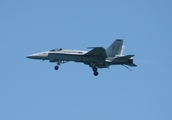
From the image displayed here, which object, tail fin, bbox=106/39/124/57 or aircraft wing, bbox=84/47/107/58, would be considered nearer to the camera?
aircraft wing, bbox=84/47/107/58

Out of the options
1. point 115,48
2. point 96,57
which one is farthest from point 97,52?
point 115,48

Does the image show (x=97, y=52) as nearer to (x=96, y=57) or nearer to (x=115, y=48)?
(x=96, y=57)

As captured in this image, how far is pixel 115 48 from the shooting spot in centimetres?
6625

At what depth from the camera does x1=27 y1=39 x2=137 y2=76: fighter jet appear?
214ft

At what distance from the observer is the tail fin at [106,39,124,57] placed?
6619 cm

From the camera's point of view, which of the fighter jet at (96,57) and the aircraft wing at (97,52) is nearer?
the aircraft wing at (97,52)

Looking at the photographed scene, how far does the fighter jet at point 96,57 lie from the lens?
2566 inches

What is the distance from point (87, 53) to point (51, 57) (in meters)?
5.20

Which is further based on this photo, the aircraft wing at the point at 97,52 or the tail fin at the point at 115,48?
the tail fin at the point at 115,48

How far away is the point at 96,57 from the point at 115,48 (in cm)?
278

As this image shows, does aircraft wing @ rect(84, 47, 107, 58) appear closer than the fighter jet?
Yes

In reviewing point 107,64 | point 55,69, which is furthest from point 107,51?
point 55,69

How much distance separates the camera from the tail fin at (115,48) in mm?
66188

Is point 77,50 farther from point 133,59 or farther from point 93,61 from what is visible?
point 133,59
